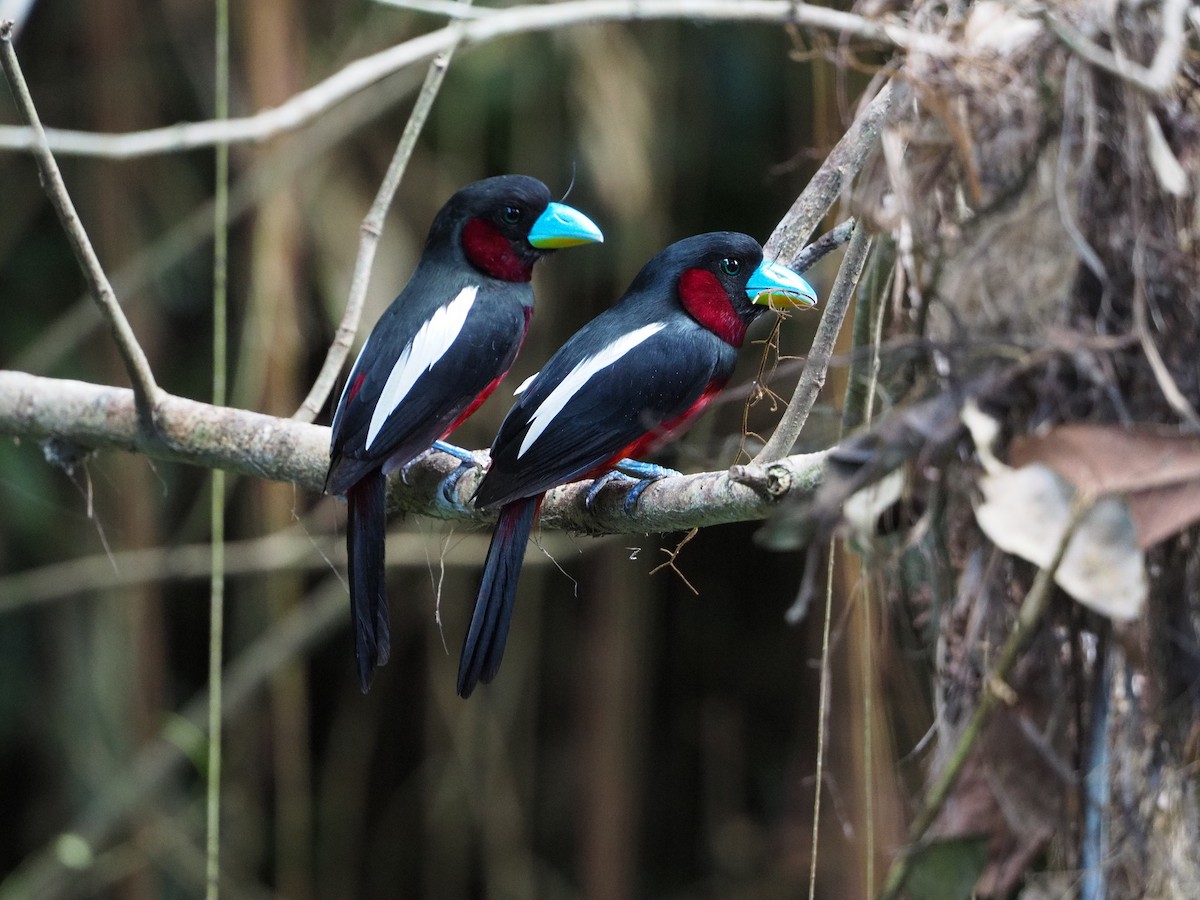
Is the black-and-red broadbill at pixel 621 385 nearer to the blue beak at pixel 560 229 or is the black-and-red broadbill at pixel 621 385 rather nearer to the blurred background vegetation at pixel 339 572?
the blue beak at pixel 560 229

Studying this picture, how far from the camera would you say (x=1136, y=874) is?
1163 mm

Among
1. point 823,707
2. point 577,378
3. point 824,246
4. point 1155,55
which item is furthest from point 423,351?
point 1155,55

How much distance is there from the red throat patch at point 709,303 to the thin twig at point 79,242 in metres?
0.95

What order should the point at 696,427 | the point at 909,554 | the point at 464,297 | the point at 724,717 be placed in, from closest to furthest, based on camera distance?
the point at 909,554 < the point at 464,297 < the point at 696,427 < the point at 724,717

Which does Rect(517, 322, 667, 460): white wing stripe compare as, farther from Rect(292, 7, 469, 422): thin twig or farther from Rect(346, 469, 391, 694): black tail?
Rect(292, 7, 469, 422): thin twig

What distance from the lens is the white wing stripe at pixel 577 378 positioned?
2178 millimetres

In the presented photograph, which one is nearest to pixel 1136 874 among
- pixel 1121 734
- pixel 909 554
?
pixel 1121 734

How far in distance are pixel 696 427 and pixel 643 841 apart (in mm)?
1697

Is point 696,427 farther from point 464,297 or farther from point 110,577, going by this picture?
point 110,577

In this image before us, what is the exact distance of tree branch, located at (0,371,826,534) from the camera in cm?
226

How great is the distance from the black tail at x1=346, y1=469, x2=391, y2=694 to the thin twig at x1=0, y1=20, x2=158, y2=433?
15.1 inches

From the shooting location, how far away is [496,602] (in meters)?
2.12

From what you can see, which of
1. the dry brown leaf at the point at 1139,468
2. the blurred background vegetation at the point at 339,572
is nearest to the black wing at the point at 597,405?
the dry brown leaf at the point at 1139,468

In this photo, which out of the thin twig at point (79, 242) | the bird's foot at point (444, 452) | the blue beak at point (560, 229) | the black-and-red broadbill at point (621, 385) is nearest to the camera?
the thin twig at point (79, 242)
